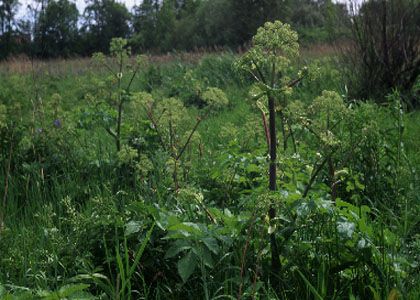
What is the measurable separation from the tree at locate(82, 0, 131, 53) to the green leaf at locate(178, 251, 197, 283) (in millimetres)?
55236

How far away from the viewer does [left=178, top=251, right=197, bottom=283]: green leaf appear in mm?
1575

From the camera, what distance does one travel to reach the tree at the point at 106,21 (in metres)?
56.8

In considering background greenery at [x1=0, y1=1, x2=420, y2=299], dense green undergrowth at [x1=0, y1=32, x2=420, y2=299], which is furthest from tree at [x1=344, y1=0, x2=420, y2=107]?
dense green undergrowth at [x1=0, y1=32, x2=420, y2=299]

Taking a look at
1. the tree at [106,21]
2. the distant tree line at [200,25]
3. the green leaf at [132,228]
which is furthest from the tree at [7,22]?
the tree at [106,21]

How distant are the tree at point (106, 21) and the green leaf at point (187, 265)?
55.2 meters

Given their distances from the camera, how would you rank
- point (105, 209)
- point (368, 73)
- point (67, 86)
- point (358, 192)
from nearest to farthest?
point (105, 209) < point (358, 192) < point (368, 73) < point (67, 86)

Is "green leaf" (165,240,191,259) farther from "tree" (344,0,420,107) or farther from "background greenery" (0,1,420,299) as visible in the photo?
"tree" (344,0,420,107)

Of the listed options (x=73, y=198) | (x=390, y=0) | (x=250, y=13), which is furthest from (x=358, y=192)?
(x=250, y=13)

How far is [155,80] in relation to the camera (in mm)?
10852

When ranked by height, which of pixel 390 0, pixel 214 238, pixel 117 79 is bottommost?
pixel 214 238

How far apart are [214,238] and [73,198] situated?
4.90 feet

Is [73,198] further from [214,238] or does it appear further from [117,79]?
[214,238]

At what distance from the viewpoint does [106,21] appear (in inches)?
2500

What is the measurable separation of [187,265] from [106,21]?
6533 cm
